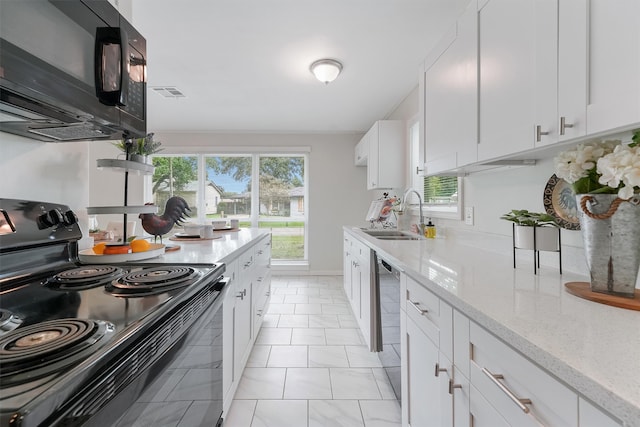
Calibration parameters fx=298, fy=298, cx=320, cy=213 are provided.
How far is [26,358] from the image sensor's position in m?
0.46

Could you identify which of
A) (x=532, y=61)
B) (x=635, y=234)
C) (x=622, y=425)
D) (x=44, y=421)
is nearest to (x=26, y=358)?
(x=44, y=421)

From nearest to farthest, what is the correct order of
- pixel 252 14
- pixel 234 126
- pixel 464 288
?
pixel 464 288 < pixel 252 14 < pixel 234 126

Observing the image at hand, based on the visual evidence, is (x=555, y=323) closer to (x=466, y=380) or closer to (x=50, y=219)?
(x=466, y=380)

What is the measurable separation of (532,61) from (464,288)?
83 cm

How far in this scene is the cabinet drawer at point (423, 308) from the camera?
3.58ft

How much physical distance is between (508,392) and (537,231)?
2.28 feet

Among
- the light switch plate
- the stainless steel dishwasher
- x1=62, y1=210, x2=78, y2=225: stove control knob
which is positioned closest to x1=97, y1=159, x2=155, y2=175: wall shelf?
x1=62, y1=210, x2=78, y2=225: stove control knob

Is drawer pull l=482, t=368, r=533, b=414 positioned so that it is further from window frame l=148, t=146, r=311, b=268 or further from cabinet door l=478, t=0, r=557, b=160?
window frame l=148, t=146, r=311, b=268

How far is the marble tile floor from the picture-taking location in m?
1.66

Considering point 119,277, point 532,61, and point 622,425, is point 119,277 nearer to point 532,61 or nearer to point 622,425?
point 622,425

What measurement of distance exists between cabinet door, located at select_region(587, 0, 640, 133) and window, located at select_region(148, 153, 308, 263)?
4431 millimetres

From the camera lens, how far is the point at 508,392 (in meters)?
0.68

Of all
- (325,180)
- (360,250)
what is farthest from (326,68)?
(325,180)

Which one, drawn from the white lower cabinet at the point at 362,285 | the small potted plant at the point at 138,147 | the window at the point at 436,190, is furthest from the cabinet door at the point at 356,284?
the small potted plant at the point at 138,147
